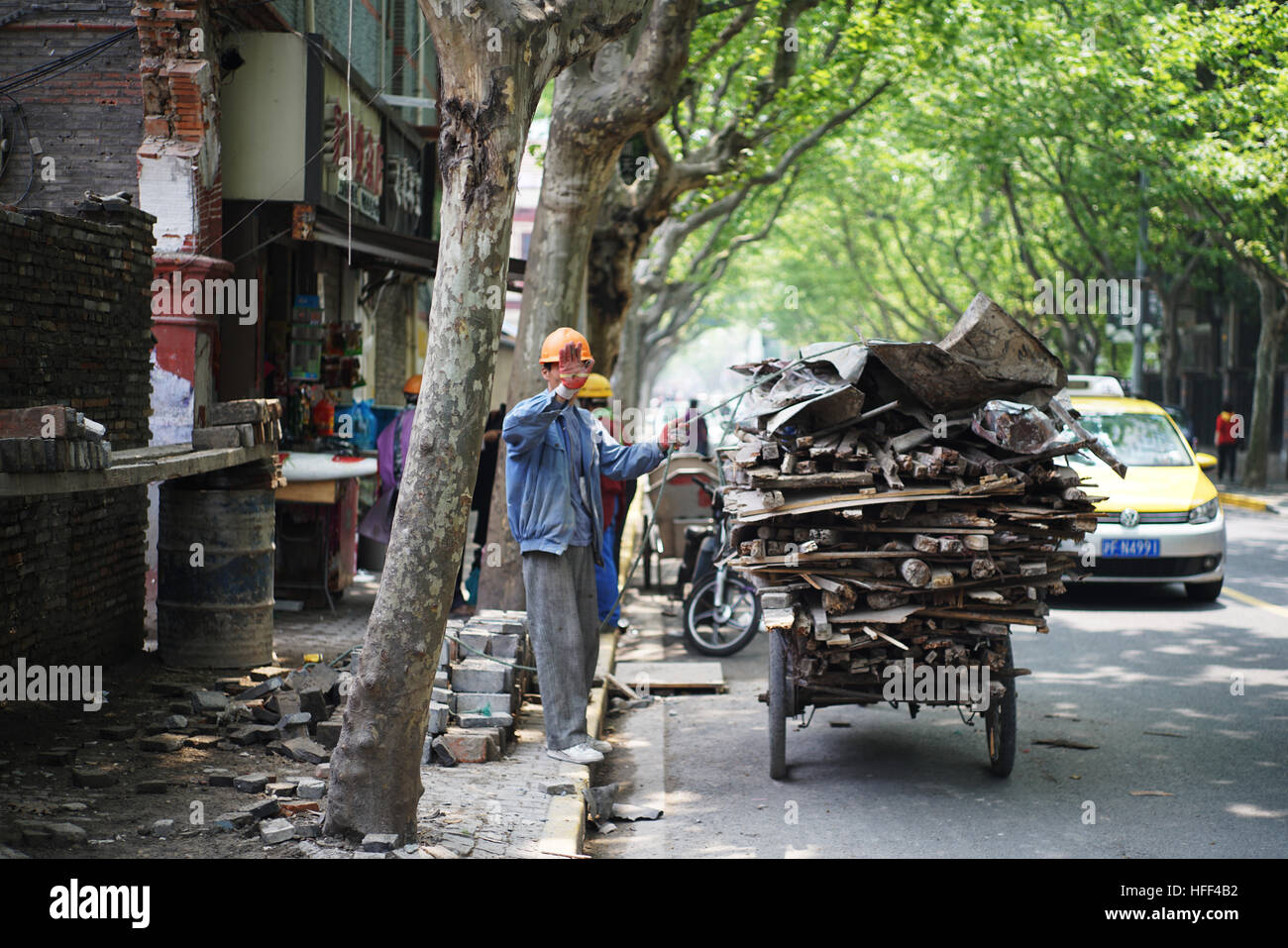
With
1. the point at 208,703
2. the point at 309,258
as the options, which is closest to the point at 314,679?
the point at 208,703

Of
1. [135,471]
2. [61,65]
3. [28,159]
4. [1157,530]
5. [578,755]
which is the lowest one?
[578,755]

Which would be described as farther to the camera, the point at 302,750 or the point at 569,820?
the point at 302,750

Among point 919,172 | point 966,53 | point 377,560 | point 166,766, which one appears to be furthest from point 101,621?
point 919,172

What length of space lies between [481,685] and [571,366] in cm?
196

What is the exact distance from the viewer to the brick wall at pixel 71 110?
35.6 ft

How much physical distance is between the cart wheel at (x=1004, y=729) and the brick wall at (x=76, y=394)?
5204mm

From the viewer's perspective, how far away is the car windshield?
12984mm

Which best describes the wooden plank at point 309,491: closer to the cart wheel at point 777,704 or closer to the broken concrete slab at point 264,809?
the cart wheel at point 777,704

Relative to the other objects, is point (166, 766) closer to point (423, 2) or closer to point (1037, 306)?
point (423, 2)

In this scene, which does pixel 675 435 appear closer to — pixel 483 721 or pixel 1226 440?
pixel 483 721

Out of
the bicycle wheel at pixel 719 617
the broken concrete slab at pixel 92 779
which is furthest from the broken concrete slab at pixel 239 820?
the bicycle wheel at pixel 719 617

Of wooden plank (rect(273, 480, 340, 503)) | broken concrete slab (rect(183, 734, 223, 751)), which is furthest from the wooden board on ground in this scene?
broken concrete slab (rect(183, 734, 223, 751))

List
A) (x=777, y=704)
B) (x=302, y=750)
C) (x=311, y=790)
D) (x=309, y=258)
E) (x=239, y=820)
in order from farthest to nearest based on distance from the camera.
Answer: (x=309, y=258), (x=777, y=704), (x=302, y=750), (x=311, y=790), (x=239, y=820)

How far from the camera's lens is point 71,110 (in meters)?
10.9
